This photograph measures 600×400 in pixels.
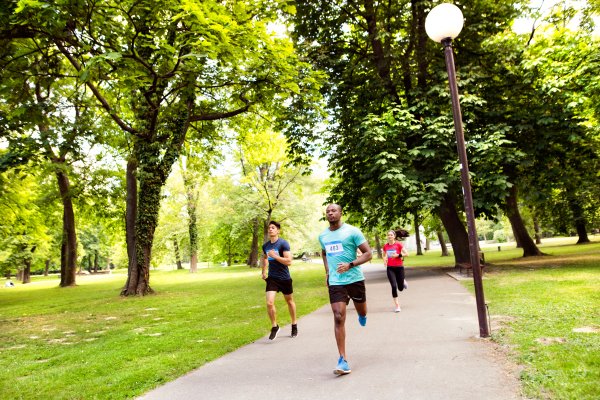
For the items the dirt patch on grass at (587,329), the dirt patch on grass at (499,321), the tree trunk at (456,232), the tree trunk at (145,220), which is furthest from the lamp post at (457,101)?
the tree trunk at (145,220)

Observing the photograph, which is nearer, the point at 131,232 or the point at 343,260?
the point at 343,260

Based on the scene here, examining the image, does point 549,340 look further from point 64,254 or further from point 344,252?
point 64,254

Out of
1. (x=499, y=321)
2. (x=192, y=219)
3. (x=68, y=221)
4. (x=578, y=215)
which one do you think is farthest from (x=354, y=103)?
(x=192, y=219)

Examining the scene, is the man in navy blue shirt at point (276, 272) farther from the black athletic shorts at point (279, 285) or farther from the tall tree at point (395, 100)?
the tall tree at point (395, 100)

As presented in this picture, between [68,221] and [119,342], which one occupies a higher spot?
[68,221]

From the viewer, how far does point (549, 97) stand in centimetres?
1434

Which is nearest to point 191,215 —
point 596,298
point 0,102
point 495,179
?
point 0,102

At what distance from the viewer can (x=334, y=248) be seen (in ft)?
16.9

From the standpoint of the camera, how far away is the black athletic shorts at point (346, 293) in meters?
4.99

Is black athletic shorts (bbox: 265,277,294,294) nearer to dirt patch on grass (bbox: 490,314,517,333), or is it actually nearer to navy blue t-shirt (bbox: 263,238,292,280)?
navy blue t-shirt (bbox: 263,238,292,280)

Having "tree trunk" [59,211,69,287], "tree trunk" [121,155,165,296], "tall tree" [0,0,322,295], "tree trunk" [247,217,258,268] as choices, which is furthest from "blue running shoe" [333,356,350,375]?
"tree trunk" [247,217,258,268]

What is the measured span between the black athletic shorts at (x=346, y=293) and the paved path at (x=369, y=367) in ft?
2.80

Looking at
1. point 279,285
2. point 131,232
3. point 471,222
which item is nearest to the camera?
point 471,222

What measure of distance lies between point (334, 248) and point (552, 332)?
11.4 feet
